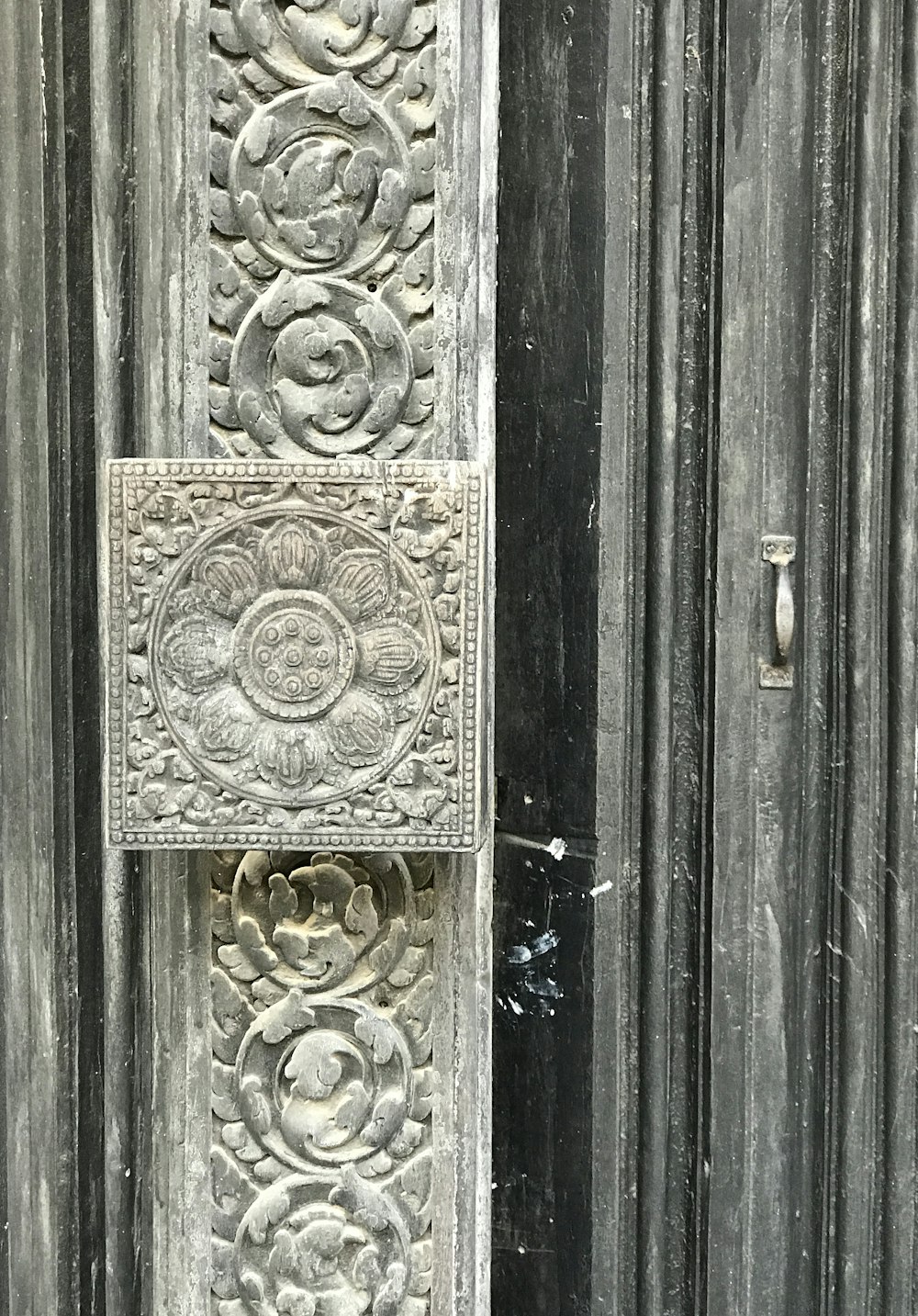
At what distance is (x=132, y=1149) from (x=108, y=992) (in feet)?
0.52

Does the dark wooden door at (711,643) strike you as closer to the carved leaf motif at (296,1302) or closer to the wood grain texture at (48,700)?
the carved leaf motif at (296,1302)

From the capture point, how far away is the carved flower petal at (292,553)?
966 millimetres

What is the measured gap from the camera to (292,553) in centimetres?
97

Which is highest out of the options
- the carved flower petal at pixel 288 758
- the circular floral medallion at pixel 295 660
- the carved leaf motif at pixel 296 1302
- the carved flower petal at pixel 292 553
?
the carved flower petal at pixel 292 553

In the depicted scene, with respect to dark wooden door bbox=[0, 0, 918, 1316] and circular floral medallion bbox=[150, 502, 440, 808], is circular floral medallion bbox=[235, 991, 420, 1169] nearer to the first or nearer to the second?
dark wooden door bbox=[0, 0, 918, 1316]

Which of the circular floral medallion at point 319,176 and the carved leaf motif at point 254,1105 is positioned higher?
the circular floral medallion at point 319,176

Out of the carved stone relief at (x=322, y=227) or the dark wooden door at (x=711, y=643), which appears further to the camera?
the dark wooden door at (x=711, y=643)

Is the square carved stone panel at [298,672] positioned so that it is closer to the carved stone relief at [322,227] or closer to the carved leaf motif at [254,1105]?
the carved stone relief at [322,227]

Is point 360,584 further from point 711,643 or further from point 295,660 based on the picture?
point 711,643

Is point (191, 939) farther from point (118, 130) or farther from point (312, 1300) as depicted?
point (118, 130)

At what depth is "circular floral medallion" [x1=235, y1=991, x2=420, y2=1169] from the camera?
106cm

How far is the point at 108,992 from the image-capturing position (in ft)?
3.62

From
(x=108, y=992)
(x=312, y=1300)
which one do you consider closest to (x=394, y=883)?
(x=108, y=992)

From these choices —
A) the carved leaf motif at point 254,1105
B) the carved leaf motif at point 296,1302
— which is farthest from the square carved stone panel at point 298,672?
the carved leaf motif at point 296,1302
